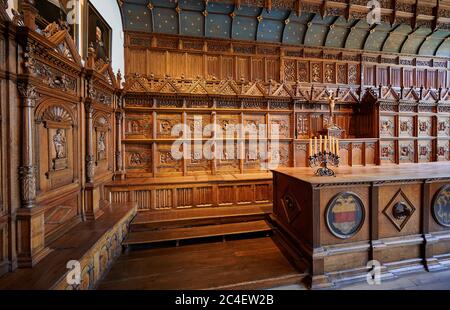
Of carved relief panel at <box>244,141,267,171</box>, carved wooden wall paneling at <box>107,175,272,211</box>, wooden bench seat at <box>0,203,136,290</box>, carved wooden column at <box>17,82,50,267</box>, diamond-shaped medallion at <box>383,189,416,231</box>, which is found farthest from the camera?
carved relief panel at <box>244,141,267,171</box>

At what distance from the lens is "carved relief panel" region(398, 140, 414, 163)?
668cm

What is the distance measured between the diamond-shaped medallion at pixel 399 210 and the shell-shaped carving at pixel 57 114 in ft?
16.4

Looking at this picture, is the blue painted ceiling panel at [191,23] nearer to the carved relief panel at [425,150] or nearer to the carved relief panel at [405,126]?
the carved relief panel at [405,126]

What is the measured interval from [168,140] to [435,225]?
224 inches

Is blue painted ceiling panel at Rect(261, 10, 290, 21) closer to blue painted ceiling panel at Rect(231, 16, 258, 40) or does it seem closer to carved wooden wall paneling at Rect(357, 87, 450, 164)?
blue painted ceiling panel at Rect(231, 16, 258, 40)

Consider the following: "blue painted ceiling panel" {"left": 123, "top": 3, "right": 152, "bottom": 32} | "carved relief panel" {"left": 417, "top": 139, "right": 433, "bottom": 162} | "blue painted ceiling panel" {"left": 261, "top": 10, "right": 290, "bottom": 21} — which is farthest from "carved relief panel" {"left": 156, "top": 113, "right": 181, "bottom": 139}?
"carved relief panel" {"left": 417, "top": 139, "right": 433, "bottom": 162}

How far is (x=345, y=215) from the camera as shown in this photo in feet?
9.60

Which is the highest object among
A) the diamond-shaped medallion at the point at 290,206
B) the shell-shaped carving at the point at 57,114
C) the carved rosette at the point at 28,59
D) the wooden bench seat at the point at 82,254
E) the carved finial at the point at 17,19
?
the carved finial at the point at 17,19

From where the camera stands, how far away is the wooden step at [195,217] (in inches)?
161

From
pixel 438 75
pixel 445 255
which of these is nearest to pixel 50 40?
pixel 445 255

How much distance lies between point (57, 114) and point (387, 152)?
8564 millimetres

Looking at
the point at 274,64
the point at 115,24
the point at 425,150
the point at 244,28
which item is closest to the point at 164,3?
the point at 115,24

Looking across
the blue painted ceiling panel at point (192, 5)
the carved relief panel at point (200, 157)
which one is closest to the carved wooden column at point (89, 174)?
the carved relief panel at point (200, 157)

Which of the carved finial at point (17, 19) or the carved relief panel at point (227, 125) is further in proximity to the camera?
the carved relief panel at point (227, 125)
